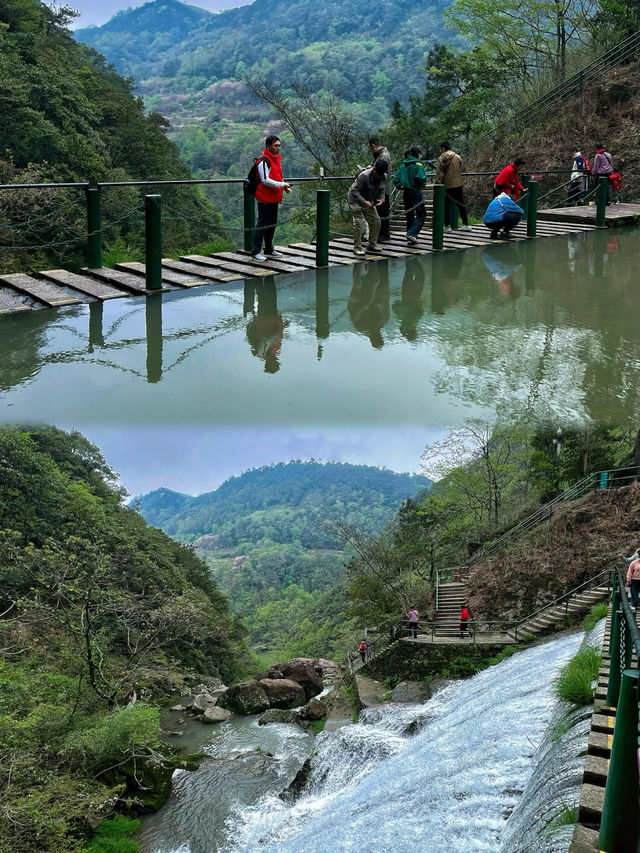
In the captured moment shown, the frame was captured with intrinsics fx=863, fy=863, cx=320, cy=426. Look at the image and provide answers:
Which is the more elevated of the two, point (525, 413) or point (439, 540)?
point (525, 413)

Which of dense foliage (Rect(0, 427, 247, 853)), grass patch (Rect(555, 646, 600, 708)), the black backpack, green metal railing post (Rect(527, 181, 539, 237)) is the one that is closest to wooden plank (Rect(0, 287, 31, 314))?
the black backpack

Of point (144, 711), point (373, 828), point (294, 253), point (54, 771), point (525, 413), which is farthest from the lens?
point (144, 711)

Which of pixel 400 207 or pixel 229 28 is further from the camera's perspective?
pixel 229 28

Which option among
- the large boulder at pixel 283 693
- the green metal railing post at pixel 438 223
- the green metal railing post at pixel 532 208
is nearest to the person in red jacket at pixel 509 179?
the green metal railing post at pixel 532 208

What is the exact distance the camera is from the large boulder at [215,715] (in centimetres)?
2111

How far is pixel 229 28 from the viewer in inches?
5792

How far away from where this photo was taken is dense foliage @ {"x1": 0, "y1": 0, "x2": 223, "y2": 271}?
2062cm

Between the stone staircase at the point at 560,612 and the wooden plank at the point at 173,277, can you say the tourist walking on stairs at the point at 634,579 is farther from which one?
the wooden plank at the point at 173,277

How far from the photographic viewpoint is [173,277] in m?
8.64

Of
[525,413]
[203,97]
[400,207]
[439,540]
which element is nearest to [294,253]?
[525,413]

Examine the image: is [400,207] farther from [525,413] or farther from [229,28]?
[229,28]

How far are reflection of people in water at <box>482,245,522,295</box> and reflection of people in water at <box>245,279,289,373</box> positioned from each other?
7.38 feet

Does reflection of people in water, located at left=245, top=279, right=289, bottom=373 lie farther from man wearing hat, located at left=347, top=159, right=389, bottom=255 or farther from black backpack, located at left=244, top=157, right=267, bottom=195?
man wearing hat, located at left=347, top=159, right=389, bottom=255

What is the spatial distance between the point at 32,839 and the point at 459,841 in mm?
9152
